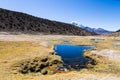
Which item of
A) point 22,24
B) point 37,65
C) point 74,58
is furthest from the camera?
point 22,24

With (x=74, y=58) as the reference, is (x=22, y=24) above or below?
above

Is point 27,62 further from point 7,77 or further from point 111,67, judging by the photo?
point 111,67

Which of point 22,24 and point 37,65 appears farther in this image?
point 22,24

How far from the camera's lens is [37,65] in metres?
37.0

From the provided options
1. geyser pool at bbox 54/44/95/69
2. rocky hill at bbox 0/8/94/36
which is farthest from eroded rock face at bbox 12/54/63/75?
rocky hill at bbox 0/8/94/36

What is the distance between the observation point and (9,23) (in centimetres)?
15188

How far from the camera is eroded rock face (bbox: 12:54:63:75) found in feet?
110

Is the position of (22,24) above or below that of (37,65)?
above

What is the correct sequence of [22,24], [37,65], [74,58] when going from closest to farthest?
[37,65]
[74,58]
[22,24]

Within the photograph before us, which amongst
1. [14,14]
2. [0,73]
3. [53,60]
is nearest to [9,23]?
[14,14]

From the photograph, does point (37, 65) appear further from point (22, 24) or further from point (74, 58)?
point (22, 24)

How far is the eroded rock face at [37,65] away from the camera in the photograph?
1325 inches

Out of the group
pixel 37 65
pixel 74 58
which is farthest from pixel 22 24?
pixel 37 65

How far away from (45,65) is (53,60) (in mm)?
4251
